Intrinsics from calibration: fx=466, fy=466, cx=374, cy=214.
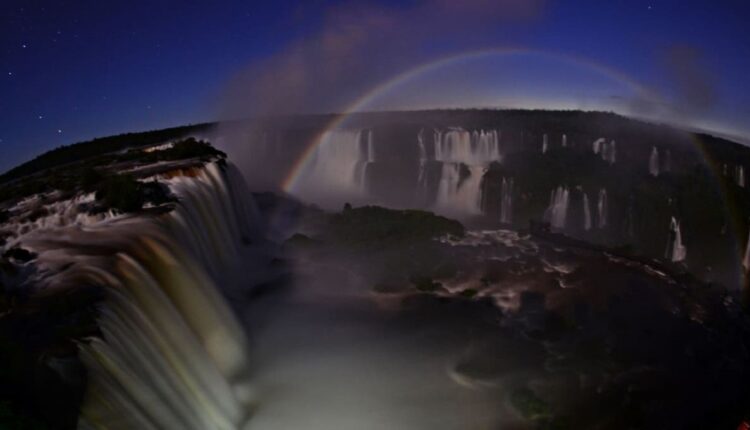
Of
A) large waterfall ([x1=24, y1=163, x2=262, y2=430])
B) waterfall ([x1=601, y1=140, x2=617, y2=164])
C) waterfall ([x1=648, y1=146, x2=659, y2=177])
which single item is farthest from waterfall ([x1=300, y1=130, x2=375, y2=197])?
large waterfall ([x1=24, y1=163, x2=262, y2=430])

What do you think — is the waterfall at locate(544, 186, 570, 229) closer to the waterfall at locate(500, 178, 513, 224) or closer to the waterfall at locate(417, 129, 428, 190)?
the waterfall at locate(500, 178, 513, 224)

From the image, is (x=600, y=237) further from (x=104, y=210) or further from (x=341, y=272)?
(x=104, y=210)

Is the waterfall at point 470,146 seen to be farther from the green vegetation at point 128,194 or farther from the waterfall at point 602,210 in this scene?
the green vegetation at point 128,194

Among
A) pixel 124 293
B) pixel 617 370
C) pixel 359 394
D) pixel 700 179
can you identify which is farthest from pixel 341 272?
pixel 700 179

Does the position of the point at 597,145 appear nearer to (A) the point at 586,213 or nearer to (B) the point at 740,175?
(A) the point at 586,213

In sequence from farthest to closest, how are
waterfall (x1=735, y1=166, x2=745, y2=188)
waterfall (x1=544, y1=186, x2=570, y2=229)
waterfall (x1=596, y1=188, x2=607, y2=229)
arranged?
waterfall (x1=544, y1=186, x2=570, y2=229)
waterfall (x1=735, y1=166, x2=745, y2=188)
waterfall (x1=596, y1=188, x2=607, y2=229)

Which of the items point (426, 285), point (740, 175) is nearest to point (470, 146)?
point (740, 175)

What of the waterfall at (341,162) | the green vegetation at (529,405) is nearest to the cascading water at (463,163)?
the waterfall at (341,162)
